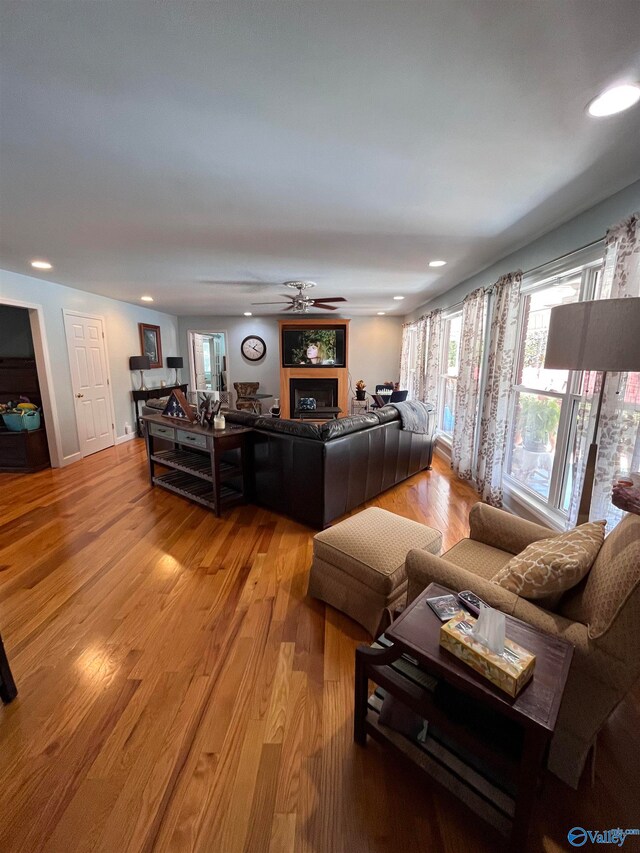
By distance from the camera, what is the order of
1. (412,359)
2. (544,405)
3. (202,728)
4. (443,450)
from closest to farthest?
(202,728) → (544,405) → (443,450) → (412,359)

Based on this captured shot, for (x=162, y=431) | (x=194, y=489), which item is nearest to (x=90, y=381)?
(x=162, y=431)

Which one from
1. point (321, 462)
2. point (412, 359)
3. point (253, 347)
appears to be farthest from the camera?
point (253, 347)

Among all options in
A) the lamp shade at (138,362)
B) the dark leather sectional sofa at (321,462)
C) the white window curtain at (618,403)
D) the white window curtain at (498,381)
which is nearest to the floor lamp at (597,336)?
the white window curtain at (618,403)

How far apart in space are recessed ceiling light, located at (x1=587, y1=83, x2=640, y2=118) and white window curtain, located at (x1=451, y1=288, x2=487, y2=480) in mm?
2260

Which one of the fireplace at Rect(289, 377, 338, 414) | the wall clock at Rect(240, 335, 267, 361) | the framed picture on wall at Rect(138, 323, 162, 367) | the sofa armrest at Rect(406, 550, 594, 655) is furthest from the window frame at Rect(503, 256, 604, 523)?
the framed picture on wall at Rect(138, 323, 162, 367)

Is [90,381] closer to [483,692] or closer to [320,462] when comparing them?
[320,462]

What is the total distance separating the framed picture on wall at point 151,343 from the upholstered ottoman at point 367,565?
5.81 meters

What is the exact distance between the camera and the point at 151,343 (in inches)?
253

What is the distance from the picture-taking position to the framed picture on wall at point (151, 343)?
614 cm

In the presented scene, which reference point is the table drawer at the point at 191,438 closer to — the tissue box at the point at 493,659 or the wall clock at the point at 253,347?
the tissue box at the point at 493,659

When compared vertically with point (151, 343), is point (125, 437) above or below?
below

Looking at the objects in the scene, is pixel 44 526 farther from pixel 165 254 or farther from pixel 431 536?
pixel 431 536

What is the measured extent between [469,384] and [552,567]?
292 cm

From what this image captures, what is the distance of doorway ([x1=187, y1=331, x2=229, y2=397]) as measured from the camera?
768 centimetres
